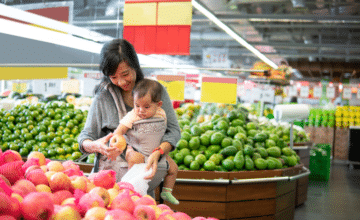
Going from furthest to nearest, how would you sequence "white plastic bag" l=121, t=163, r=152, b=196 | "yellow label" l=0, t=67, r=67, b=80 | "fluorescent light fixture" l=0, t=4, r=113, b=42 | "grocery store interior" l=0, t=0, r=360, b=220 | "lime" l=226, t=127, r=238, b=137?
"yellow label" l=0, t=67, r=67, b=80 < "lime" l=226, t=127, r=238, b=137 < "fluorescent light fixture" l=0, t=4, r=113, b=42 < "white plastic bag" l=121, t=163, r=152, b=196 < "grocery store interior" l=0, t=0, r=360, b=220

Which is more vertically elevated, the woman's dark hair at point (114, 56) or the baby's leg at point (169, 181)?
the woman's dark hair at point (114, 56)

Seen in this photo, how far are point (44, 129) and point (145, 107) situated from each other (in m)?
2.96

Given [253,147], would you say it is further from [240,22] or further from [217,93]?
[240,22]

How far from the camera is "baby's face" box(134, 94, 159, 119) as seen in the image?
205cm

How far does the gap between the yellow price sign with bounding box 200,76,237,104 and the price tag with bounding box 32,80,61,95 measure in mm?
3162

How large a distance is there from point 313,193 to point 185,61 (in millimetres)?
14166

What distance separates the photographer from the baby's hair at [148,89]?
2039 mm

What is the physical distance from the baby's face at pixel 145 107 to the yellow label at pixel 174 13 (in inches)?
82.6

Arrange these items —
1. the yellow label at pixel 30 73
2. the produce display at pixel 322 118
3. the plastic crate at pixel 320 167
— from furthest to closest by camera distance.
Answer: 1. the produce display at pixel 322 118
2. the plastic crate at pixel 320 167
3. the yellow label at pixel 30 73

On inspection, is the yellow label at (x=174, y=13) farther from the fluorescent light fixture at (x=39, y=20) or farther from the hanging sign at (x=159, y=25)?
the fluorescent light fixture at (x=39, y=20)

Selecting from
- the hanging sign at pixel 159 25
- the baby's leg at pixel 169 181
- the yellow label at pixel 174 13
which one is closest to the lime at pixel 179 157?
the hanging sign at pixel 159 25

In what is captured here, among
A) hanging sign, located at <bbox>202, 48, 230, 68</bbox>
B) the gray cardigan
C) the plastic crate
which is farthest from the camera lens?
hanging sign, located at <bbox>202, 48, 230, 68</bbox>

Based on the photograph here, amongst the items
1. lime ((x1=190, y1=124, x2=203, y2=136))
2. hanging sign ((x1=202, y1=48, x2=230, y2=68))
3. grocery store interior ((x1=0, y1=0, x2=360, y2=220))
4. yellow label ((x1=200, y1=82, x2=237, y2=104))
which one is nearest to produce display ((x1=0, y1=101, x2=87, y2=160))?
grocery store interior ((x1=0, y1=0, x2=360, y2=220))

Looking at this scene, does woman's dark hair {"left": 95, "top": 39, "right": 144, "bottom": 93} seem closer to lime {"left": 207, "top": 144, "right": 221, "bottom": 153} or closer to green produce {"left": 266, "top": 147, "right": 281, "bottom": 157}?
lime {"left": 207, "top": 144, "right": 221, "bottom": 153}
